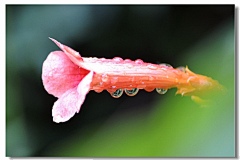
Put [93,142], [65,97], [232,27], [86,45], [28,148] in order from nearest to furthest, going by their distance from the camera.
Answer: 1. [65,97]
2. [232,27]
3. [93,142]
4. [28,148]
5. [86,45]

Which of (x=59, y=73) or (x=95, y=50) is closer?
(x=59, y=73)

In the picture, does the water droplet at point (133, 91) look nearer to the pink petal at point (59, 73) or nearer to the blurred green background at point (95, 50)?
the pink petal at point (59, 73)

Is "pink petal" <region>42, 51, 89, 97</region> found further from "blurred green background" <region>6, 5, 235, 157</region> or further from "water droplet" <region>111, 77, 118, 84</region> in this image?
"blurred green background" <region>6, 5, 235, 157</region>

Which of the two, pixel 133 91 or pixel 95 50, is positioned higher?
pixel 95 50

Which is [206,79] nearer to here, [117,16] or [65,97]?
[65,97]

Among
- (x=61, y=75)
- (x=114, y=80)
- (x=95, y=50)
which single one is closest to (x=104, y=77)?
(x=114, y=80)

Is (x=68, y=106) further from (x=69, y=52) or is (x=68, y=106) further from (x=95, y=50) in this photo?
(x=95, y=50)
